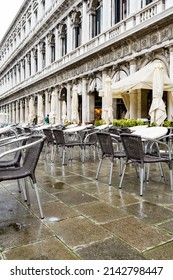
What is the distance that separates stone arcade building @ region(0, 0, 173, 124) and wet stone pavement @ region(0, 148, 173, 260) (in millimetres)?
8250

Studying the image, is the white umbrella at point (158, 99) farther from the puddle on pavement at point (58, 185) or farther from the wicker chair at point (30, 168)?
the wicker chair at point (30, 168)

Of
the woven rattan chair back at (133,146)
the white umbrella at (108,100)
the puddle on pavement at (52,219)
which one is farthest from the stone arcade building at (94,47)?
the puddle on pavement at (52,219)

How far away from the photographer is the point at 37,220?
303 cm

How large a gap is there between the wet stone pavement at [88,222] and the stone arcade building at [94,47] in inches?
325

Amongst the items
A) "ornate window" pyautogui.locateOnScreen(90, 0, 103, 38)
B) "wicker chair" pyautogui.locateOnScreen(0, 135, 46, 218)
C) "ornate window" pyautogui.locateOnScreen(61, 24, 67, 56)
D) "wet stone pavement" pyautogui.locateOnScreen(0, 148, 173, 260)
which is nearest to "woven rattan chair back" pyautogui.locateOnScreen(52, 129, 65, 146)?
"wet stone pavement" pyautogui.locateOnScreen(0, 148, 173, 260)

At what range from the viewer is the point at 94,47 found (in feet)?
55.8

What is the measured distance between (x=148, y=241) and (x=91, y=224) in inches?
24.7

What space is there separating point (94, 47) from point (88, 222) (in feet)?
50.3

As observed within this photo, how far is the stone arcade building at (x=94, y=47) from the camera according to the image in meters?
12.1

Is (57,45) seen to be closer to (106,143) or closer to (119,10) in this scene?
(119,10)

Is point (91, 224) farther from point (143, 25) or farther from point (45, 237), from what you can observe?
point (143, 25)

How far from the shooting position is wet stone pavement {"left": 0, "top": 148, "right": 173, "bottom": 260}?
2.33 metres
